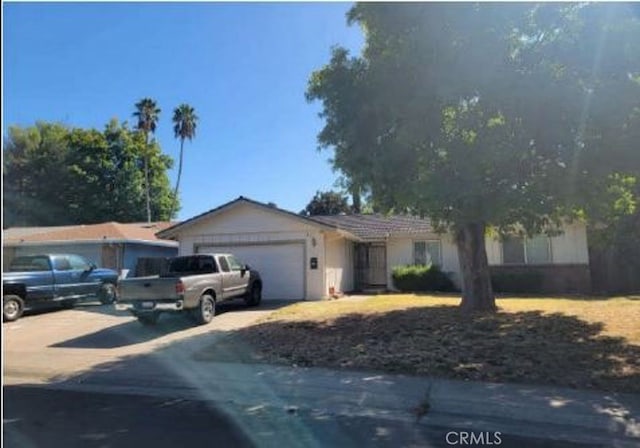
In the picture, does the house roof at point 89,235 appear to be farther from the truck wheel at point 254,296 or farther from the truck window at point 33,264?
the truck wheel at point 254,296

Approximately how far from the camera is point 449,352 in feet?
34.4

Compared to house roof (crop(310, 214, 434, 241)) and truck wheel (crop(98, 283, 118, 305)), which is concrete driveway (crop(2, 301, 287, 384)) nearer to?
truck wheel (crop(98, 283, 118, 305))

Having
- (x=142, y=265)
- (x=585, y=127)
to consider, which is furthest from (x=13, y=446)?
(x=142, y=265)

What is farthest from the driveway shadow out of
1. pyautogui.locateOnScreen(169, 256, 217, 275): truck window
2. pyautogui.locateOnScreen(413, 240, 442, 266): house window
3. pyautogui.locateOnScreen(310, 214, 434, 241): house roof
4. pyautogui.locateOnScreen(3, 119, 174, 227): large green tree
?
pyautogui.locateOnScreen(3, 119, 174, 227): large green tree

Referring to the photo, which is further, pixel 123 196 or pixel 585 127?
pixel 123 196

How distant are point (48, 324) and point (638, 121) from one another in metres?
15.6

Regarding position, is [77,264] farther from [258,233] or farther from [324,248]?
[324,248]

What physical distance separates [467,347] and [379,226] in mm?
17112

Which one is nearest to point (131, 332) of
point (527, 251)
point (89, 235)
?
point (89, 235)

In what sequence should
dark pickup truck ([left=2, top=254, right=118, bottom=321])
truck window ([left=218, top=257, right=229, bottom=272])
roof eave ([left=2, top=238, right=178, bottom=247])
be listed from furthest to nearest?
roof eave ([left=2, top=238, right=178, bottom=247])
dark pickup truck ([left=2, top=254, right=118, bottom=321])
truck window ([left=218, top=257, right=229, bottom=272])

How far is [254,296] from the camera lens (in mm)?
19406

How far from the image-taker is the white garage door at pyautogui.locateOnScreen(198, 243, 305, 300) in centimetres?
2152

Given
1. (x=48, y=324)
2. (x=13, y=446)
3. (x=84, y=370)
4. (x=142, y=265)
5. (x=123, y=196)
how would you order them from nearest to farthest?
(x=13, y=446)
(x=84, y=370)
(x=48, y=324)
(x=142, y=265)
(x=123, y=196)

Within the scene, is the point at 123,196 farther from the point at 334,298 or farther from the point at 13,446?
the point at 13,446
